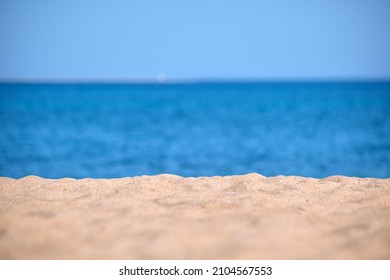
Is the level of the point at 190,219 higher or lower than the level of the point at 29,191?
lower

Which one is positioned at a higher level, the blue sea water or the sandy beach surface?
the blue sea water

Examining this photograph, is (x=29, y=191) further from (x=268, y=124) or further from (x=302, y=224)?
(x=268, y=124)

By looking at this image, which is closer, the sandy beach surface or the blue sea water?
the sandy beach surface

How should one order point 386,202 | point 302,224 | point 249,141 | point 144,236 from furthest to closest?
point 249,141 < point 386,202 < point 302,224 < point 144,236

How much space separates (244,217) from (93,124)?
19.3 m

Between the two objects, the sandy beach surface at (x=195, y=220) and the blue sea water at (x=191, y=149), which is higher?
the blue sea water at (x=191, y=149)

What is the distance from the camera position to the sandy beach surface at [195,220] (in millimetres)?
2904

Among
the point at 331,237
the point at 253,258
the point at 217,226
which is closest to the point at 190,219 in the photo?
the point at 217,226

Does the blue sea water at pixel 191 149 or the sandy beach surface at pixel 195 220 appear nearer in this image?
Result: the sandy beach surface at pixel 195 220

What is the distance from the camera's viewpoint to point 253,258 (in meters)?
2.82

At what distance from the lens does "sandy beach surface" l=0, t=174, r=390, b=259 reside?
2904 millimetres

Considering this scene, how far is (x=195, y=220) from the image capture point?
338cm
